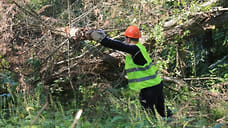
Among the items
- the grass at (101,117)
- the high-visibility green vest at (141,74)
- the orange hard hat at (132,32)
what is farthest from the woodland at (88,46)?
the orange hard hat at (132,32)

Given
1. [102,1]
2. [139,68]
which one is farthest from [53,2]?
[139,68]

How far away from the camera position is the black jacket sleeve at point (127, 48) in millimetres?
4219

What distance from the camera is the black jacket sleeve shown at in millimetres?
4219

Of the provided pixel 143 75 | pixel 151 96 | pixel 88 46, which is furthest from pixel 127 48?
pixel 88 46

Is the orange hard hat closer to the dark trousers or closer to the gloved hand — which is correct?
the gloved hand

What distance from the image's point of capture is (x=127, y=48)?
169 inches

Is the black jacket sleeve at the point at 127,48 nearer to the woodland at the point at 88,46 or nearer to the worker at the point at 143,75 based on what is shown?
the worker at the point at 143,75

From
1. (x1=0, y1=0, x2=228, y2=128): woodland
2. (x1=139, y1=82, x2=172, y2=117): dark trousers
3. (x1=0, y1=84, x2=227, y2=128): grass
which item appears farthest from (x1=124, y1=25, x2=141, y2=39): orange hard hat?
(x1=0, y1=84, x2=227, y2=128): grass

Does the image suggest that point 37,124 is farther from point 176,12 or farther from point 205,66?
point 205,66

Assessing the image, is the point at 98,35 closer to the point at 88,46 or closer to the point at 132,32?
the point at 132,32

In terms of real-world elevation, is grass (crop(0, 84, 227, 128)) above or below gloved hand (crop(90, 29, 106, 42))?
below

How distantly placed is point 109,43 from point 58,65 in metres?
1.78

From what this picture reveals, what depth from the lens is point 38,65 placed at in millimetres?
5211

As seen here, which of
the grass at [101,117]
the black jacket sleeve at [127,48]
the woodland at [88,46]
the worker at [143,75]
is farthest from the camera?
the woodland at [88,46]
